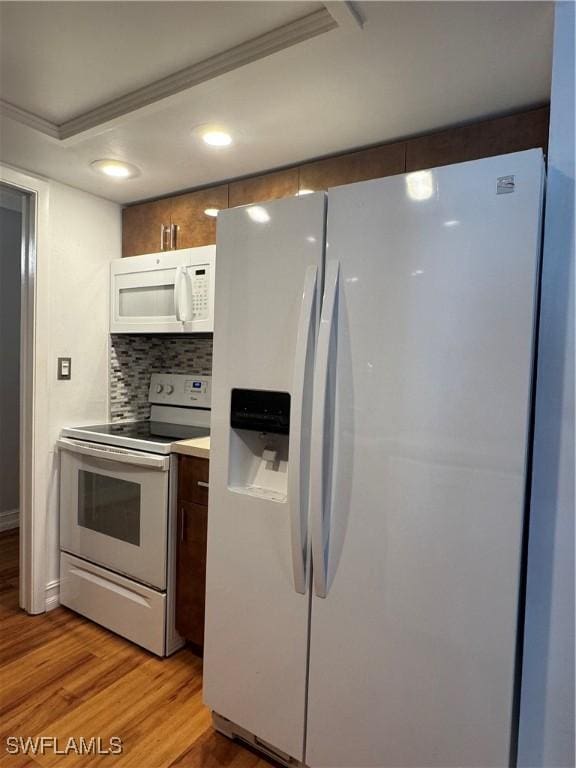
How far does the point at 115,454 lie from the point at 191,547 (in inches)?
22.0

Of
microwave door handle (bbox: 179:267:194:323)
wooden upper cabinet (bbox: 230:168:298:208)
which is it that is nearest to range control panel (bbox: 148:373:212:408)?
microwave door handle (bbox: 179:267:194:323)

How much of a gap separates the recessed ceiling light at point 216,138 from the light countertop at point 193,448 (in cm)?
126

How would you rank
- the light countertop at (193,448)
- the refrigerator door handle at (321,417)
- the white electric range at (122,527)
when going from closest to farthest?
the refrigerator door handle at (321,417)
the light countertop at (193,448)
the white electric range at (122,527)

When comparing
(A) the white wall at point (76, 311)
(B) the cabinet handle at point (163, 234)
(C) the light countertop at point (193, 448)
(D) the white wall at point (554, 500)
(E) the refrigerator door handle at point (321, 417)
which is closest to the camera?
(D) the white wall at point (554, 500)

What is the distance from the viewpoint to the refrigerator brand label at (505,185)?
1049mm

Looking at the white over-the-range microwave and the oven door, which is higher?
the white over-the-range microwave

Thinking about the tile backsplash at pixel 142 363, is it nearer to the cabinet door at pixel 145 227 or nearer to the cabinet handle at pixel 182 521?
the cabinet door at pixel 145 227

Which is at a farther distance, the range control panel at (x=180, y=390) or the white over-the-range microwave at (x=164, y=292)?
the range control panel at (x=180, y=390)

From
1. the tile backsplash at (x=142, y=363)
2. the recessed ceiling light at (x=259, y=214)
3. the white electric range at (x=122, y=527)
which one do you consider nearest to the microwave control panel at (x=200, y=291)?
the tile backsplash at (x=142, y=363)

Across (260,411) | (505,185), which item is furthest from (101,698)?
(505,185)

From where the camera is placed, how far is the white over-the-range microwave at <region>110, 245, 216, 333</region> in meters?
2.22

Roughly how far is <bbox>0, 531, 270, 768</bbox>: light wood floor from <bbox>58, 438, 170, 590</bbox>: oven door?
1.14 ft

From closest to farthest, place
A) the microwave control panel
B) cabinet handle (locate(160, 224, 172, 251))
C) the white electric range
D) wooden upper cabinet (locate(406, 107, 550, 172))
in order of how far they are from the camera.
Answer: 1. wooden upper cabinet (locate(406, 107, 550, 172))
2. the white electric range
3. the microwave control panel
4. cabinet handle (locate(160, 224, 172, 251))

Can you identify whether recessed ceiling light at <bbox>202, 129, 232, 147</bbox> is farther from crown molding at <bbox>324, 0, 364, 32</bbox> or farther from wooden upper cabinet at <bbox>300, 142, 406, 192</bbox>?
crown molding at <bbox>324, 0, 364, 32</bbox>
